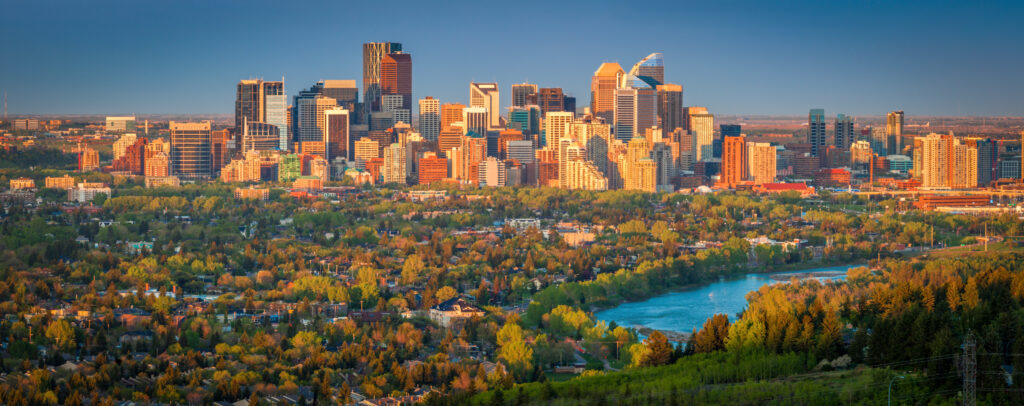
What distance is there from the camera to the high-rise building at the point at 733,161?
142ft

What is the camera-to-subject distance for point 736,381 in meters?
10.6

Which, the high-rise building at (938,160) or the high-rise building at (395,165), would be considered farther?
the high-rise building at (395,165)

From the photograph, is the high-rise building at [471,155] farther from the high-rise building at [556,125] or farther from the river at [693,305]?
the river at [693,305]

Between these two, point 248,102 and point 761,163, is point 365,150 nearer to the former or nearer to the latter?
point 248,102

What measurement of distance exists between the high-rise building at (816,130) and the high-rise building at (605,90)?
7.40m

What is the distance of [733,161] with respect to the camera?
43.7 metres

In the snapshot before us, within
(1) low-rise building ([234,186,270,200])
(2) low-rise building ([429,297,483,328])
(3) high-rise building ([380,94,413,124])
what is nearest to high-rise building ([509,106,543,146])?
(3) high-rise building ([380,94,413,124])

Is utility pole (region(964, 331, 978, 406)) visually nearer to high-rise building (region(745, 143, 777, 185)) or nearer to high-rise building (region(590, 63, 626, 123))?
high-rise building (region(745, 143, 777, 185))

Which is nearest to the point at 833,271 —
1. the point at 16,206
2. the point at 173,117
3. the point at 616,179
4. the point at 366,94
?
the point at 16,206

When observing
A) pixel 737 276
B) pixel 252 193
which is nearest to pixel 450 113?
pixel 252 193

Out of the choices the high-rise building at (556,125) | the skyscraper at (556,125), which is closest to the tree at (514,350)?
the high-rise building at (556,125)

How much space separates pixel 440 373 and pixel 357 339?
76.8 inches

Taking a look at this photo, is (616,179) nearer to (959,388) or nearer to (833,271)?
(833,271)

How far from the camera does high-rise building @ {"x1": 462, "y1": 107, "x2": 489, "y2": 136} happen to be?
164ft
